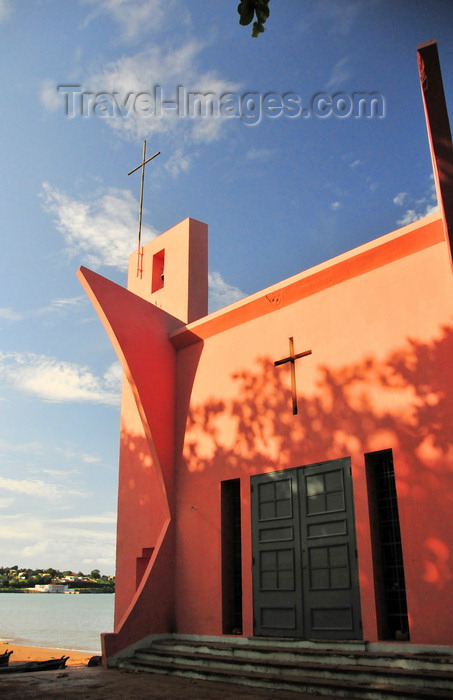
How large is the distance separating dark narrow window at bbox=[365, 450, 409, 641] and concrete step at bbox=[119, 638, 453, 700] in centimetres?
54

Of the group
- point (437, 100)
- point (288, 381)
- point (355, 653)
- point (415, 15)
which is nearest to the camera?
point (415, 15)

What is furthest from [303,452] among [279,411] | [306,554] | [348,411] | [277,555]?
[277,555]

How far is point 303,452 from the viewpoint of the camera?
27.3 feet

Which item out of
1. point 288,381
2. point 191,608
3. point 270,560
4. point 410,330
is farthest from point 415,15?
point 191,608

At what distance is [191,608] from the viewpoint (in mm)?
9156

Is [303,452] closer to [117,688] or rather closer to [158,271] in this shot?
[117,688]

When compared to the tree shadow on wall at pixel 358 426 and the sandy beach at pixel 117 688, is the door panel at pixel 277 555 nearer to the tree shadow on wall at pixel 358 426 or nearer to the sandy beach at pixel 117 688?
the tree shadow on wall at pixel 358 426

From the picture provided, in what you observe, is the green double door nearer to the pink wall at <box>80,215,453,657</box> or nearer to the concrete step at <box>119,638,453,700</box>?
the pink wall at <box>80,215,453,657</box>

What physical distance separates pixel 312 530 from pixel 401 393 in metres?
2.16

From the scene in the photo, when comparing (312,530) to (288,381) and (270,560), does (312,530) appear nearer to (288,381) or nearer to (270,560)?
(270,560)

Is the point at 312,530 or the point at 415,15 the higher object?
the point at 415,15

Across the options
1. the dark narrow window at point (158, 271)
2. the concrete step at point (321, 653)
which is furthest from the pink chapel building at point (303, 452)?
the dark narrow window at point (158, 271)

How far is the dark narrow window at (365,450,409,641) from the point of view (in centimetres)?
704

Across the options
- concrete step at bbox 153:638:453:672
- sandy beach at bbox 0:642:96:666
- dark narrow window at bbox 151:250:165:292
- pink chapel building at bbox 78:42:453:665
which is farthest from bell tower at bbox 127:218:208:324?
sandy beach at bbox 0:642:96:666
